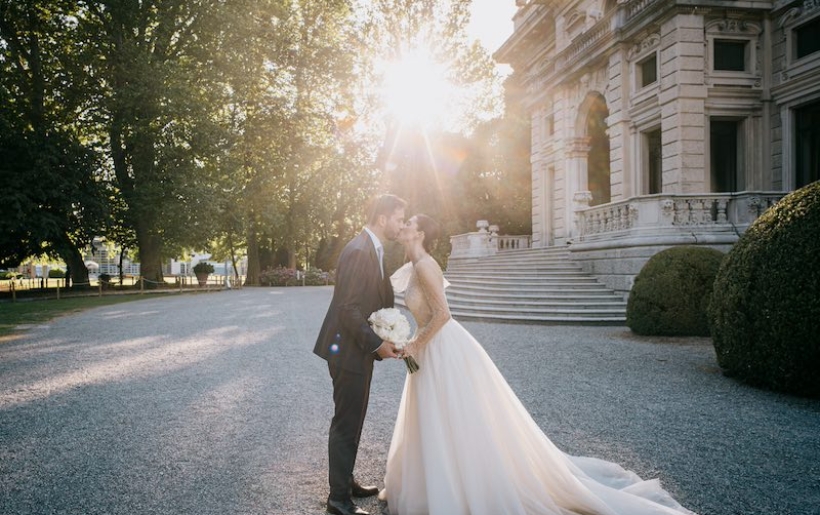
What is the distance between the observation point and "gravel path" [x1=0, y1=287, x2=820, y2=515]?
402cm

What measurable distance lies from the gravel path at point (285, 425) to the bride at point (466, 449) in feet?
1.70

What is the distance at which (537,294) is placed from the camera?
16.2 meters

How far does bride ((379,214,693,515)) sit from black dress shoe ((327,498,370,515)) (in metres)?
0.26

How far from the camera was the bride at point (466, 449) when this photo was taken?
349 centimetres

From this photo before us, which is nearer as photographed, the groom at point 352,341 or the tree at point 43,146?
the groom at point 352,341

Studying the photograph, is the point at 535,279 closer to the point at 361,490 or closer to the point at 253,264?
the point at 361,490

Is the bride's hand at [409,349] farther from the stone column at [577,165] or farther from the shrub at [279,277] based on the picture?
the shrub at [279,277]

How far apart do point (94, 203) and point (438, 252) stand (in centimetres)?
1927

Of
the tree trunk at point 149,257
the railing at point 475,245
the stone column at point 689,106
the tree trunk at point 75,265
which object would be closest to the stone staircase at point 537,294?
the railing at point 475,245

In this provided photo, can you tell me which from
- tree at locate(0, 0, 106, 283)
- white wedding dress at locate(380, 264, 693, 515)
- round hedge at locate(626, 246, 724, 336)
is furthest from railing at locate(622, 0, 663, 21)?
tree at locate(0, 0, 106, 283)

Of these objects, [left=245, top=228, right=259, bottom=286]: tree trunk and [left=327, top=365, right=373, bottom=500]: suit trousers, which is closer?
[left=327, top=365, right=373, bottom=500]: suit trousers

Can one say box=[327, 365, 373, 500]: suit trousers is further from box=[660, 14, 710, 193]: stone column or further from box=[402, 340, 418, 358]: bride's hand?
box=[660, 14, 710, 193]: stone column

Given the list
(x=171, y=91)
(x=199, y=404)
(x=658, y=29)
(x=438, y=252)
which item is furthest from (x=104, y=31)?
(x=199, y=404)

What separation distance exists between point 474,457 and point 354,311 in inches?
50.4
